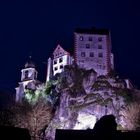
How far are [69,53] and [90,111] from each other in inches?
718

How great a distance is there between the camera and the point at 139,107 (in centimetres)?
7344

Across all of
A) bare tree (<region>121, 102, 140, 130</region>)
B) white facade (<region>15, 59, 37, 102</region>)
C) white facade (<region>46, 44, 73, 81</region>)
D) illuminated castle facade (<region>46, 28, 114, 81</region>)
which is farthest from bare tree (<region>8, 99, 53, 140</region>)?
bare tree (<region>121, 102, 140, 130</region>)

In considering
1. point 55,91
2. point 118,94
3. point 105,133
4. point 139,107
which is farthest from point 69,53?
point 105,133

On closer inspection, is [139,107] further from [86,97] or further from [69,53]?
[69,53]

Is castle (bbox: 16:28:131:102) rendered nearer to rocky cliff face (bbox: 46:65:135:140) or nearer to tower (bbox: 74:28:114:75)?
tower (bbox: 74:28:114:75)

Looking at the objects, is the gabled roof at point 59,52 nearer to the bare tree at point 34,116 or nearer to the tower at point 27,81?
the tower at point 27,81

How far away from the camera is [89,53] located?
283 ft

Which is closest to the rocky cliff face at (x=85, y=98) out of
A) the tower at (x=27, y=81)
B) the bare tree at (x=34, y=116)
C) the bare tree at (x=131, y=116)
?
the bare tree at (x=131, y=116)

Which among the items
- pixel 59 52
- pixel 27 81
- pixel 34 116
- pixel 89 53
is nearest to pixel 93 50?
pixel 89 53

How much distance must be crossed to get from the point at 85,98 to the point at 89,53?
1272 centimetres

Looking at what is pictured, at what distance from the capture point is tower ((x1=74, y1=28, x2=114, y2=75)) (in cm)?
8500

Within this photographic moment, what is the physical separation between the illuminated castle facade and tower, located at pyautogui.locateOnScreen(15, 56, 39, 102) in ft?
18.8

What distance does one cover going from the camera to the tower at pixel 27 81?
9326 centimetres

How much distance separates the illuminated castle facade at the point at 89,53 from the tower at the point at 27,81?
572 cm
